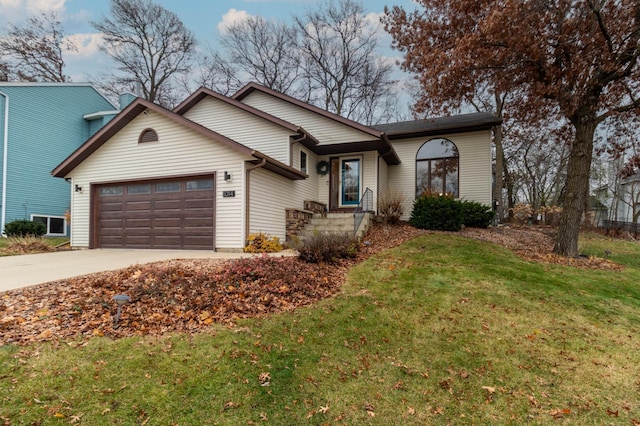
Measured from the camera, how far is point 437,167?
14219mm

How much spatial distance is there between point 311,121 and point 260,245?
5919 millimetres

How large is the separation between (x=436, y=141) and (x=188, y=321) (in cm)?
1300

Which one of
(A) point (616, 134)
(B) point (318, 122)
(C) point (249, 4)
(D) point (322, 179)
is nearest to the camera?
(A) point (616, 134)

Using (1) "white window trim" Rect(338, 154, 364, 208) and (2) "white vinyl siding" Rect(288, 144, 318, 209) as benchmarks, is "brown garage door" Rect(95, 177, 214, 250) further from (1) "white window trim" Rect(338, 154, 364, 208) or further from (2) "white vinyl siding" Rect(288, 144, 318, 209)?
(1) "white window trim" Rect(338, 154, 364, 208)

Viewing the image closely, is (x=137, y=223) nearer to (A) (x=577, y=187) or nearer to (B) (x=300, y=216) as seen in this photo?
(B) (x=300, y=216)

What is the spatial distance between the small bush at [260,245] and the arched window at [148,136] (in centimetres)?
459

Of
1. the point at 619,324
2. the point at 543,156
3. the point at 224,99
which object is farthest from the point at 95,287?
the point at 543,156

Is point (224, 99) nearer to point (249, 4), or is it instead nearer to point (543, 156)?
point (249, 4)

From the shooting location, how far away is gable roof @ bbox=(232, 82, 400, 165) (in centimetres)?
1172

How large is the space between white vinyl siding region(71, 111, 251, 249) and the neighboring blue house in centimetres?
591

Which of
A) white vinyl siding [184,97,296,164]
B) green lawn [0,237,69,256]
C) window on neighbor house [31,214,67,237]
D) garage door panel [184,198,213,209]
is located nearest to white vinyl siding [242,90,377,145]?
white vinyl siding [184,97,296,164]

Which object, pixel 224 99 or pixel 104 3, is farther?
pixel 104 3

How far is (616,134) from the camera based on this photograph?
35.8ft

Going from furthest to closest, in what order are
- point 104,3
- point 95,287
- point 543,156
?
point 543,156
point 104,3
point 95,287
